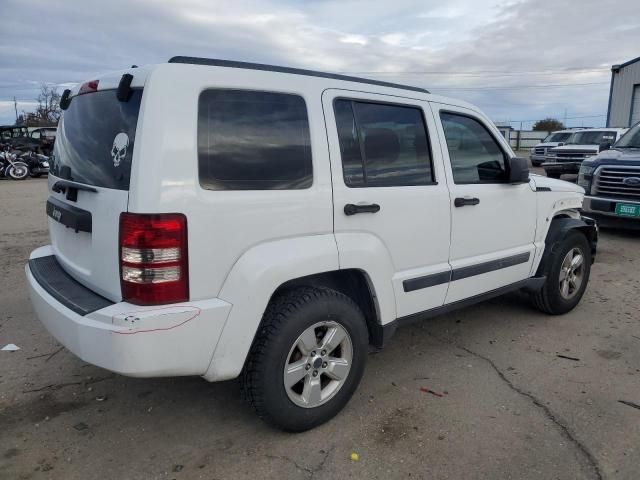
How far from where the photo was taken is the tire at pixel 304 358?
262cm

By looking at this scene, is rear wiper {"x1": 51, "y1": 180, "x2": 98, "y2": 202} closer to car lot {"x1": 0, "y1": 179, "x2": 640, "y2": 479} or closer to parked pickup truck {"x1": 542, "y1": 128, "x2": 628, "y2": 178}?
car lot {"x1": 0, "y1": 179, "x2": 640, "y2": 479}

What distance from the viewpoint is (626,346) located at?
409 centimetres

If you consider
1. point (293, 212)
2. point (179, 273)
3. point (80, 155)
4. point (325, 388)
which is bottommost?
point (325, 388)

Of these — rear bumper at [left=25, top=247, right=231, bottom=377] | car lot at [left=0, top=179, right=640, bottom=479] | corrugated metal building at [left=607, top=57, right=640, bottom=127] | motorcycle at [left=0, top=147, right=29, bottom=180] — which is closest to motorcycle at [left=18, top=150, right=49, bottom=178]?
motorcycle at [left=0, top=147, right=29, bottom=180]

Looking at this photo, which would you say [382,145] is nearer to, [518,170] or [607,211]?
[518,170]

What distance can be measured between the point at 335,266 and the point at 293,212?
39 centimetres

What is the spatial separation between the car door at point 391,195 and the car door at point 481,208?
5.1 inches

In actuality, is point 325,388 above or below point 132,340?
below

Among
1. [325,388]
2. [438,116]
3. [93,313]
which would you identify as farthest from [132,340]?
[438,116]

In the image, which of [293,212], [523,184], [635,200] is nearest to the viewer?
[293,212]

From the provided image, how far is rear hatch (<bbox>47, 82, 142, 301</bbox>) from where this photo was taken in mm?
2408

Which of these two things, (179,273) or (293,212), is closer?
(179,273)

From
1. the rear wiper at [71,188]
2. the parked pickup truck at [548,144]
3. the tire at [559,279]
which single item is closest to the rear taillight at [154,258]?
the rear wiper at [71,188]

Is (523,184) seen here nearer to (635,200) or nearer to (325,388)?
(325,388)
